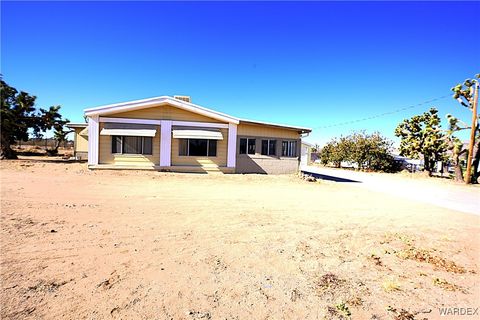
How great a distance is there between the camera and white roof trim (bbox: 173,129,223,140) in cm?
1369

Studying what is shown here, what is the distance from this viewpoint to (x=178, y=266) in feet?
11.0

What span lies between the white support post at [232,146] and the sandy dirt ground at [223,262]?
798cm

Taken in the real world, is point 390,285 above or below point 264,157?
below

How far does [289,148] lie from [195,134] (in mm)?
6062

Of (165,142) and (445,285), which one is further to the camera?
(165,142)

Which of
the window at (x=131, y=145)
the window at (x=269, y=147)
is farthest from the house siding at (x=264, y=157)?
the window at (x=131, y=145)

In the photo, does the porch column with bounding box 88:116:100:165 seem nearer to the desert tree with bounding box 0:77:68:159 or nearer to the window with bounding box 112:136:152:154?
the window with bounding box 112:136:152:154

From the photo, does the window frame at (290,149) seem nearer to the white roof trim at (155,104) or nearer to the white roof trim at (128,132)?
the white roof trim at (155,104)

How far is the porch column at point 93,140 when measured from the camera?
13.1 meters

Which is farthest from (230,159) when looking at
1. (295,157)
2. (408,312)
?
(408,312)

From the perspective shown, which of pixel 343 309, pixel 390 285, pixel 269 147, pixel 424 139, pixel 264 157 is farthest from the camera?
pixel 424 139

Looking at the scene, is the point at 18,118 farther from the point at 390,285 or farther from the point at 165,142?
the point at 390,285

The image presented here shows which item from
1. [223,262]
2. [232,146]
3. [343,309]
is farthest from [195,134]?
[343,309]

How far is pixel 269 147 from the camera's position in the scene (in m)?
15.6
